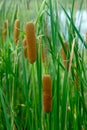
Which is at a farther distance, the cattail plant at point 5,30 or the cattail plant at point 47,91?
the cattail plant at point 5,30

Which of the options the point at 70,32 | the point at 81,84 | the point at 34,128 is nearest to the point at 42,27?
the point at 70,32

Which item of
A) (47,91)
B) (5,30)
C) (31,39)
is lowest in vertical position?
(47,91)

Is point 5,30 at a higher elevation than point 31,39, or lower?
higher

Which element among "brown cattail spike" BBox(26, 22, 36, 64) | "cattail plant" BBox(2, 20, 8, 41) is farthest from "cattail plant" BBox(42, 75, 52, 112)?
"cattail plant" BBox(2, 20, 8, 41)

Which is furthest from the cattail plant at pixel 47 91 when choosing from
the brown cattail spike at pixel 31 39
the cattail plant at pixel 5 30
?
the cattail plant at pixel 5 30

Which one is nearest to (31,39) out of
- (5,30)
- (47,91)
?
(47,91)

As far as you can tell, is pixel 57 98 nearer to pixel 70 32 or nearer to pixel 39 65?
pixel 39 65

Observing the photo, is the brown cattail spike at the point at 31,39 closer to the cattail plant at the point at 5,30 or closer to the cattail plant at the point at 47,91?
the cattail plant at the point at 47,91

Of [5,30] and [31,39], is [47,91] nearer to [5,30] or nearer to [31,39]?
[31,39]

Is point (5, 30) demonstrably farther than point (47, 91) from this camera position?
Yes

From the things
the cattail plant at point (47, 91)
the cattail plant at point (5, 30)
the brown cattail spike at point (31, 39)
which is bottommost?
the cattail plant at point (47, 91)

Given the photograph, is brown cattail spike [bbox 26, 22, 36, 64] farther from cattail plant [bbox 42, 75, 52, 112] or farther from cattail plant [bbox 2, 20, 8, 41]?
cattail plant [bbox 2, 20, 8, 41]

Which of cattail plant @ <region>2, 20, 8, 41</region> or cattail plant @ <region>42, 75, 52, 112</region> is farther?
cattail plant @ <region>2, 20, 8, 41</region>
